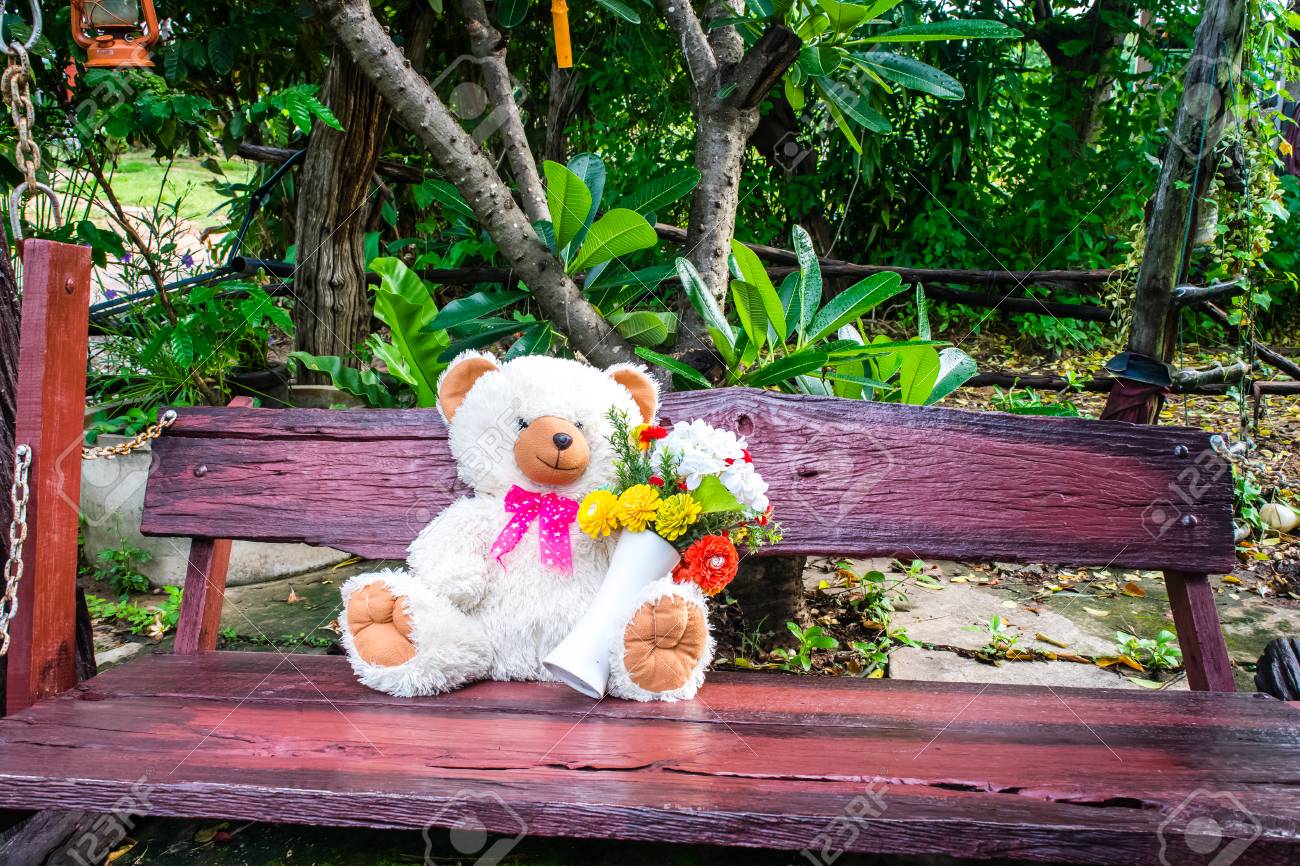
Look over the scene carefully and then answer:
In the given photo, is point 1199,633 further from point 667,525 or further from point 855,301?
point 667,525

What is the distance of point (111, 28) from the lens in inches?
77.7

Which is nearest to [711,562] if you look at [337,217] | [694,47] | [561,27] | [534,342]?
[534,342]

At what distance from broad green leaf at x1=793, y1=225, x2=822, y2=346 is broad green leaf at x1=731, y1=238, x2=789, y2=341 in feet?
0.35

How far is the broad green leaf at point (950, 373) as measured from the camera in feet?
7.21

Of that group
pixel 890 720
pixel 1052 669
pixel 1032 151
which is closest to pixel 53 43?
pixel 890 720

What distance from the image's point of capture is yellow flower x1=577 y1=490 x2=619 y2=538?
1695mm

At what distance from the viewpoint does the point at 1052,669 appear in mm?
2564

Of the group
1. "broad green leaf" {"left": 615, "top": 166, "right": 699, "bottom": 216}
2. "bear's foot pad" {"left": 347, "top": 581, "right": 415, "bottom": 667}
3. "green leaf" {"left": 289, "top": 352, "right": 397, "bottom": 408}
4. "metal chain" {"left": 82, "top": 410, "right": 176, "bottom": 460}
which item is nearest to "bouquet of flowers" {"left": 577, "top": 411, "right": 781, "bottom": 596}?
"bear's foot pad" {"left": 347, "top": 581, "right": 415, "bottom": 667}

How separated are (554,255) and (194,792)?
1466 mm

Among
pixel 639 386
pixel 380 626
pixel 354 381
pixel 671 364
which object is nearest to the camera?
pixel 380 626

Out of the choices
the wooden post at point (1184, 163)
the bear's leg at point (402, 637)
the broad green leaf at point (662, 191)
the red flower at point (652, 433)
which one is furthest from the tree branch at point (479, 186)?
the wooden post at point (1184, 163)

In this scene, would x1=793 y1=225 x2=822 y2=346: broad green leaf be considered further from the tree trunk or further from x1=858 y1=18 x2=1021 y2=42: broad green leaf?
the tree trunk

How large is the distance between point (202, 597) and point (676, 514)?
1.01 meters

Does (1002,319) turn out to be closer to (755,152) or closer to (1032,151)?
(1032,151)
